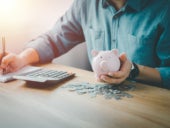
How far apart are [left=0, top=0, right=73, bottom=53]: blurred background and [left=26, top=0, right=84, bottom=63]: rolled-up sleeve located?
0.15 meters

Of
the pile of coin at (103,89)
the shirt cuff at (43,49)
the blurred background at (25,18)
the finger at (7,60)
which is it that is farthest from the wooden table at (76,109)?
the blurred background at (25,18)

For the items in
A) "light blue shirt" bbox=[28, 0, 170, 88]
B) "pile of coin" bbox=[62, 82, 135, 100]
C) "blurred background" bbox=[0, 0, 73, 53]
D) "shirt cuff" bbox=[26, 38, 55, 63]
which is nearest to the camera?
"pile of coin" bbox=[62, 82, 135, 100]

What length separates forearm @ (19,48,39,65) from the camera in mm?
1147

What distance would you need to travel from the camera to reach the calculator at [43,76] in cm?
92

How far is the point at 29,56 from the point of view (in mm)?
1175

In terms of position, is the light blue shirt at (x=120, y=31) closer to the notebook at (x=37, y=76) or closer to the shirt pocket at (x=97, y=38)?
the shirt pocket at (x=97, y=38)

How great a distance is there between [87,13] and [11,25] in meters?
0.39

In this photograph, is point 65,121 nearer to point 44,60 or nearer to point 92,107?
point 92,107

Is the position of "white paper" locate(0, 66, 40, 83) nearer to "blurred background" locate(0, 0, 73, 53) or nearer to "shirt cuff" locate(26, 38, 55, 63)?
"shirt cuff" locate(26, 38, 55, 63)

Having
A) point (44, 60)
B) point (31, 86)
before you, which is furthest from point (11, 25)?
point (31, 86)

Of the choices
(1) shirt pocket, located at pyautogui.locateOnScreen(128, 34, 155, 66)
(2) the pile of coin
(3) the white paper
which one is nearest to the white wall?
(3) the white paper

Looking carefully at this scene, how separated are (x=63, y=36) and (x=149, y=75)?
1.74 ft

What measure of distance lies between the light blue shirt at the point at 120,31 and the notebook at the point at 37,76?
0.69 ft

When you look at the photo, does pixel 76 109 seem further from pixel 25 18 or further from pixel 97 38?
pixel 25 18
